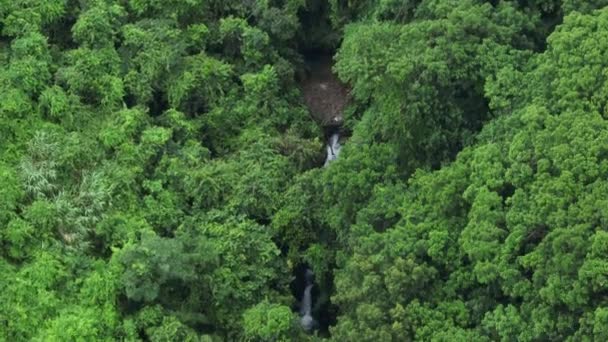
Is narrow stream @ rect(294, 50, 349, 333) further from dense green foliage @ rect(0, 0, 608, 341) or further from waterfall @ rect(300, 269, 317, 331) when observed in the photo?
dense green foliage @ rect(0, 0, 608, 341)

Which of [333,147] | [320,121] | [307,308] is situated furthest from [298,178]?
[320,121]

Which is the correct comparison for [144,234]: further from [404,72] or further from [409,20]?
[409,20]

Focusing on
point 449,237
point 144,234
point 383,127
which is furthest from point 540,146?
point 144,234

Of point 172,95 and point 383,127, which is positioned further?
point 172,95

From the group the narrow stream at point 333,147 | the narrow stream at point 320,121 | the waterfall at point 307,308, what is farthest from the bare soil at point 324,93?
the waterfall at point 307,308

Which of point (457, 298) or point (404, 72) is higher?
point (404, 72)

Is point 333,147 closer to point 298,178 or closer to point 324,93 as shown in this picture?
point 324,93

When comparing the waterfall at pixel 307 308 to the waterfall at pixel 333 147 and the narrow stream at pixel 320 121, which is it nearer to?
the narrow stream at pixel 320 121
